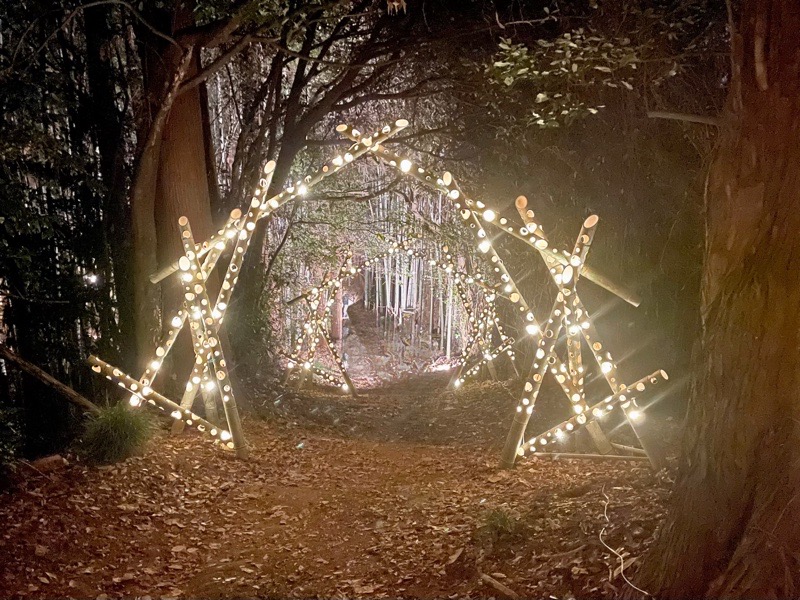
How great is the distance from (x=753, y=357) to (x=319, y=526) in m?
3.11

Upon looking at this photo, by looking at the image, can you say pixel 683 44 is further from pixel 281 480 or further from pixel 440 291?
pixel 440 291

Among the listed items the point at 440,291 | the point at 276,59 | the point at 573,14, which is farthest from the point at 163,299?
the point at 440,291

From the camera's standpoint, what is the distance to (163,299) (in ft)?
19.8

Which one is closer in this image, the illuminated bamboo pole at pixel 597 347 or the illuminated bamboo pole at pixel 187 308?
the illuminated bamboo pole at pixel 597 347

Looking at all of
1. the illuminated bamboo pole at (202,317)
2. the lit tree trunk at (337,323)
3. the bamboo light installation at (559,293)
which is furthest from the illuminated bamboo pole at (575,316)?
the lit tree trunk at (337,323)

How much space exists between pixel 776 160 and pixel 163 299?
5.37 metres

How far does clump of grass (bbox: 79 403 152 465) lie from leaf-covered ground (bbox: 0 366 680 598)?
4.8 inches

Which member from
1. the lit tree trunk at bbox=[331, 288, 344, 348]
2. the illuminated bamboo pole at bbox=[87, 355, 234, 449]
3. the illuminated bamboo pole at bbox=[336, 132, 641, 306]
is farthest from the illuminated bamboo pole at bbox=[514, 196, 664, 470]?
the lit tree trunk at bbox=[331, 288, 344, 348]

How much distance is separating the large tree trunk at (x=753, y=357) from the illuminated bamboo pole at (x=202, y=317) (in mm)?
3612

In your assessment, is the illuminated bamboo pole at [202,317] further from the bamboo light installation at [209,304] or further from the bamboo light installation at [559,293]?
the bamboo light installation at [559,293]

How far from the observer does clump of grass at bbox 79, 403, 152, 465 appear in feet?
15.1

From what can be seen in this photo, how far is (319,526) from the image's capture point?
429 cm

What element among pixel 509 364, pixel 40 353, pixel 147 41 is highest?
pixel 147 41

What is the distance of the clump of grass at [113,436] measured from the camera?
4.61m
